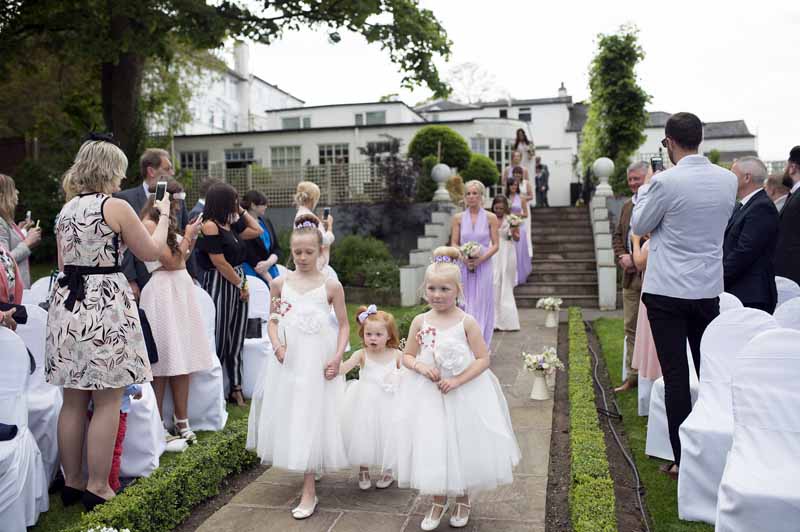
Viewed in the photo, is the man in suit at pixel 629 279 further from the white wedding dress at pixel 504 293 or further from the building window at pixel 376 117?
the building window at pixel 376 117

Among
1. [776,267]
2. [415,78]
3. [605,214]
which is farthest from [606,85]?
[776,267]

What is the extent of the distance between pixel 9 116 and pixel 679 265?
2538 centimetres

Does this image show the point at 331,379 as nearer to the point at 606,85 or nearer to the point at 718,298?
the point at 718,298

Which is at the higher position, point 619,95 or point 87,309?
point 619,95

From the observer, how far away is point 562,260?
1664cm

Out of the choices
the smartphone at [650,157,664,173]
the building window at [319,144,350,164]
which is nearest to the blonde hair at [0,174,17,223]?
the smartphone at [650,157,664,173]

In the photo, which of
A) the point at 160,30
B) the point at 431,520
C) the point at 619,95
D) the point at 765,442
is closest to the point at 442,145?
the point at 619,95

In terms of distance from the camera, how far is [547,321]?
11.8m

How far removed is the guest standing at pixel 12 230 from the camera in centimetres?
548

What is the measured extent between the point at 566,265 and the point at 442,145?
29.7ft

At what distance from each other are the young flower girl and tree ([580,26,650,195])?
2190 cm

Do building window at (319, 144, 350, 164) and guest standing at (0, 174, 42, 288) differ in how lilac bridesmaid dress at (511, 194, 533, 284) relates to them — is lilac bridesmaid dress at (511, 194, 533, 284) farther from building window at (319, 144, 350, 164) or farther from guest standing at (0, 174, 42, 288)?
building window at (319, 144, 350, 164)

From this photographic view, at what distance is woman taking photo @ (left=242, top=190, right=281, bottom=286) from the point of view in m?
7.39

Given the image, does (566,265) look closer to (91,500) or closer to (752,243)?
(752,243)
